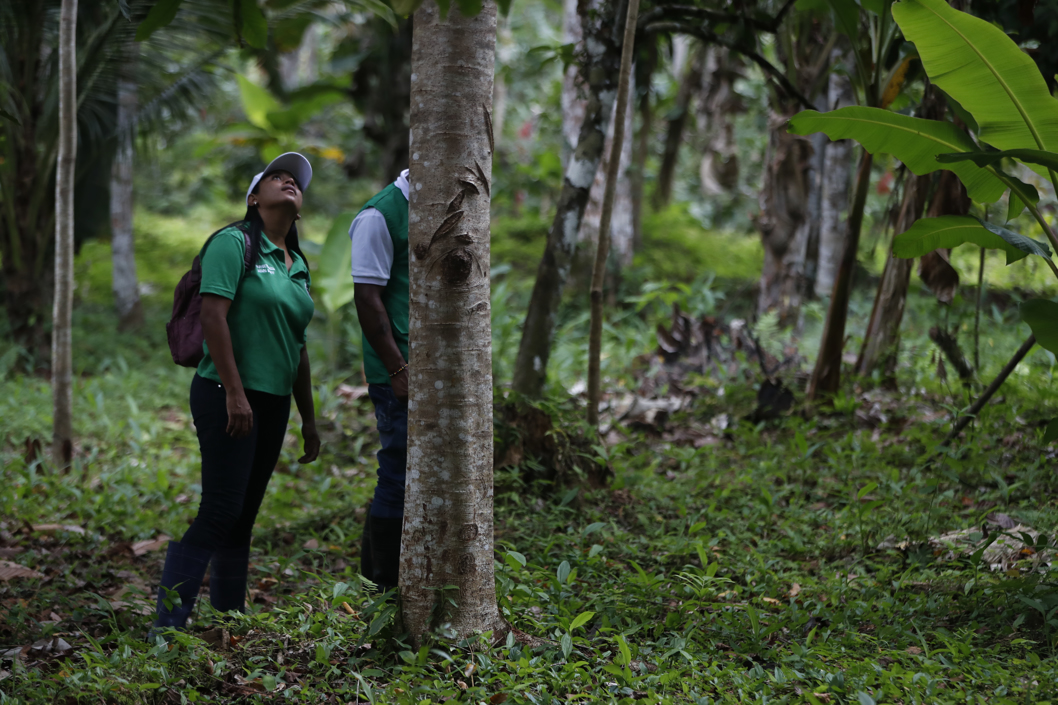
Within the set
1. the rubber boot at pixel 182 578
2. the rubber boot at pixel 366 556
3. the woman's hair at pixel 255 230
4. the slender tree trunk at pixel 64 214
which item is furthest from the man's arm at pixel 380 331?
the slender tree trunk at pixel 64 214

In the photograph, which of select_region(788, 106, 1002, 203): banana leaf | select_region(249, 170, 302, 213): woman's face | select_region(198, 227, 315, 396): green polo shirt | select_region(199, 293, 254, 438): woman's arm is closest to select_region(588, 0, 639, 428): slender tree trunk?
select_region(788, 106, 1002, 203): banana leaf

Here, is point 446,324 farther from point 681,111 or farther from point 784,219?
point 681,111

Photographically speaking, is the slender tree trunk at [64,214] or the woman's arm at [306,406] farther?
the slender tree trunk at [64,214]

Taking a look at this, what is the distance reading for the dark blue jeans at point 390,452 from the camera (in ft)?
9.89

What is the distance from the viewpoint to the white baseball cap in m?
3.01

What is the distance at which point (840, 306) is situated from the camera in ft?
16.4

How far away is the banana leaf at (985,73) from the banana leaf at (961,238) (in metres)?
0.36

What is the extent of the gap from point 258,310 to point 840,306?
3.71m

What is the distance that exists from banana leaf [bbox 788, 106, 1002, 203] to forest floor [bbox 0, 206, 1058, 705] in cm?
122

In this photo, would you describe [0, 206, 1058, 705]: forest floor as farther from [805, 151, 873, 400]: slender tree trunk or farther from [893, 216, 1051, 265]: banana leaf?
[893, 216, 1051, 265]: banana leaf

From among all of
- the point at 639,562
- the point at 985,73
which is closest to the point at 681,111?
the point at 985,73

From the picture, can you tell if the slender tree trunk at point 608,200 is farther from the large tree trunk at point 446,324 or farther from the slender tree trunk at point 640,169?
the slender tree trunk at point 640,169

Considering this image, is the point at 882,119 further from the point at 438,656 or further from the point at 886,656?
the point at 438,656

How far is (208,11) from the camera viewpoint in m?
6.14
